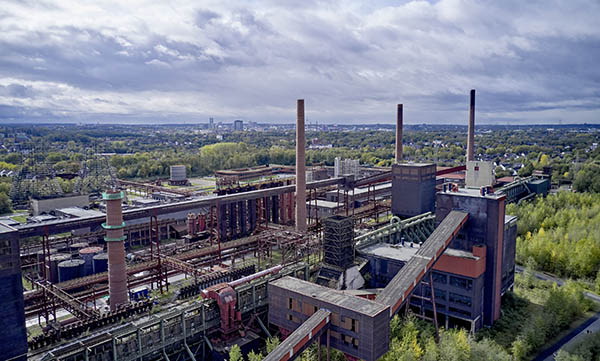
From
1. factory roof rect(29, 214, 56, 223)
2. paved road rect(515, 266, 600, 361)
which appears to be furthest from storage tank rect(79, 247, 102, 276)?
paved road rect(515, 266, 600, 361)

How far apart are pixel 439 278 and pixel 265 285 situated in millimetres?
14113

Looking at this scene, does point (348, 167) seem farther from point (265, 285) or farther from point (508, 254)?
point (265, 285)

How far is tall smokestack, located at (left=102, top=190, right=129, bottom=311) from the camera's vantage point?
31250mm

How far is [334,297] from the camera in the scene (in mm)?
24391

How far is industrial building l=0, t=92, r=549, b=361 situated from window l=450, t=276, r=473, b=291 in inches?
3.1

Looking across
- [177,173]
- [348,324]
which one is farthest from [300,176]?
[177,173]

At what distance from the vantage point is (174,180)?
100438 mm

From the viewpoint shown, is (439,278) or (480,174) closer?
(439,278)

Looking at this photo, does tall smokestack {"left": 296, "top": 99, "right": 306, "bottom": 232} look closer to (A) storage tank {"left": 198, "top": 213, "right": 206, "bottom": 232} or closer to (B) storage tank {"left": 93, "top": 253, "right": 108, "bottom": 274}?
(A) storage tank {"left": 198, "top": 213, "right": 206, "bottom": 232}

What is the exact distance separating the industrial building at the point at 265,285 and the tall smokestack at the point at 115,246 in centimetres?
8

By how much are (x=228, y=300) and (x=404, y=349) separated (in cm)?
1138

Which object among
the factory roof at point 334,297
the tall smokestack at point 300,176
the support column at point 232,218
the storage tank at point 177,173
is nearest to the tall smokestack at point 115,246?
the factory roof at point 334,297

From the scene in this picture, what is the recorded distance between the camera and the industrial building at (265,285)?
75.5 feet

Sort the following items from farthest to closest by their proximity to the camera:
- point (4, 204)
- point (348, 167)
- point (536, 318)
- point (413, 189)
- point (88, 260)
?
point (348, 167)
point (4, 204)
point (413, 189)
point (88, 260)
point (536, 318)
